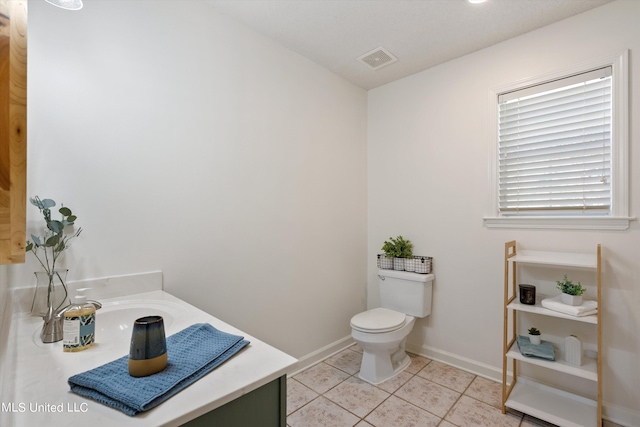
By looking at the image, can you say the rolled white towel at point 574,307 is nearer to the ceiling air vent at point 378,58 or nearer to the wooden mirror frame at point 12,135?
the ceiling air vent at point 378,58

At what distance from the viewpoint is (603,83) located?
6.00ft

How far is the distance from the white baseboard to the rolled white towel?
5.18 feet

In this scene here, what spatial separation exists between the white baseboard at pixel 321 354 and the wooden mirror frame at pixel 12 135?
2186 millimetres

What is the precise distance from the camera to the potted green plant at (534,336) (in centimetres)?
191

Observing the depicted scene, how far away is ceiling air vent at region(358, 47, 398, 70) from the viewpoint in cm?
231

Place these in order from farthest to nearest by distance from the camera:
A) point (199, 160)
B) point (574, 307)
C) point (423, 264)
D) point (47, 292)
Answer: point (423, 264), point (199, 160), point (574, 307), point (47, 292)

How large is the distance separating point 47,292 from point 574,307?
259 cm

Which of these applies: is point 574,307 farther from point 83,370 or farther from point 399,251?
point 83,370

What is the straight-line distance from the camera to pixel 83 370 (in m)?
0.81

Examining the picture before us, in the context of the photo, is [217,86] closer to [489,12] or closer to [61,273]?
[61,273]

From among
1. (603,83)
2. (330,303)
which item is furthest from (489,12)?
(330,303)

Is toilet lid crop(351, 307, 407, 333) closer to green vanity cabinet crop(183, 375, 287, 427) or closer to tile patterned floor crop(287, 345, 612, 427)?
tile patterned floor crop(287, 345, 612, 427)
